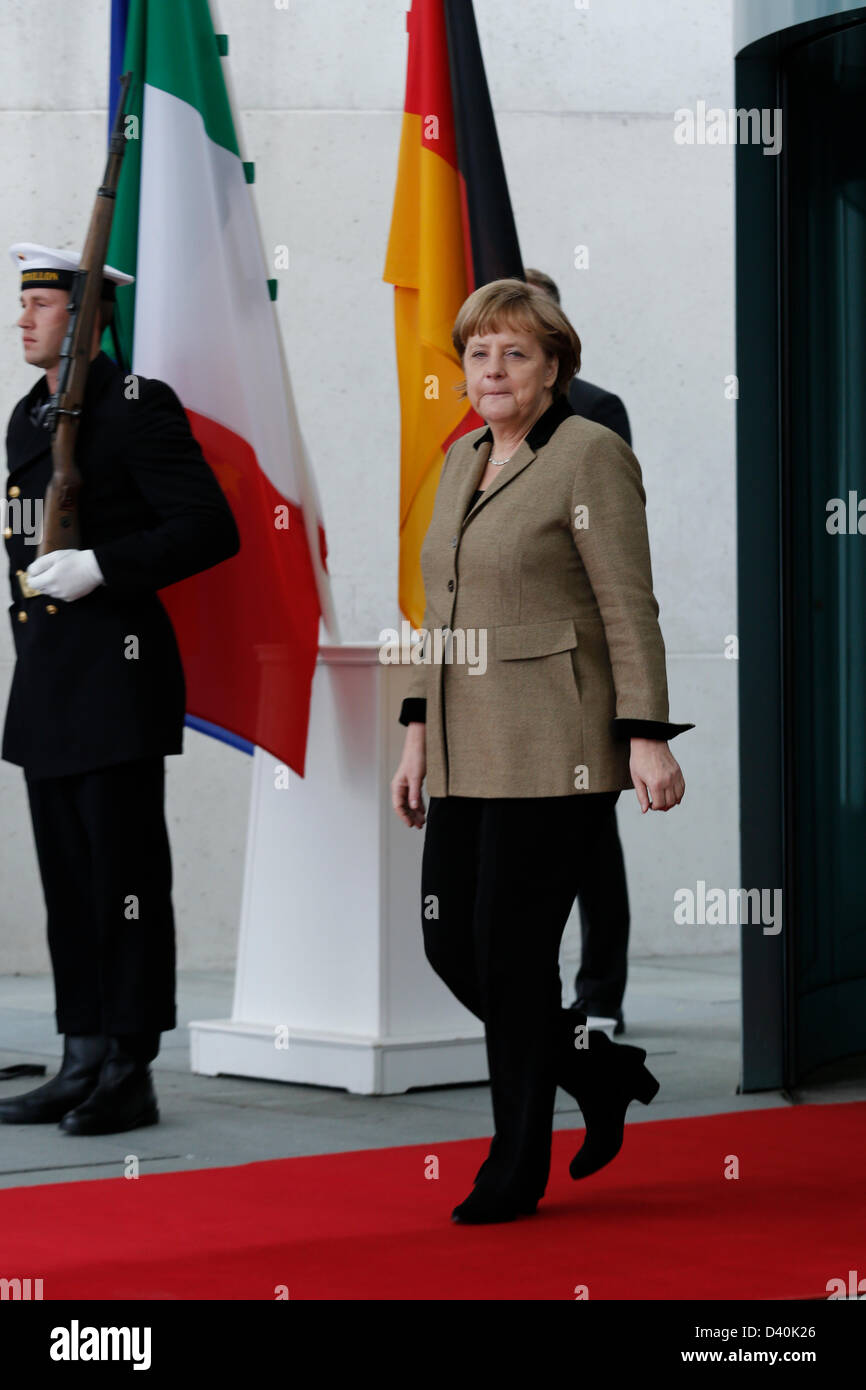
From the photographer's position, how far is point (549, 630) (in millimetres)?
3559

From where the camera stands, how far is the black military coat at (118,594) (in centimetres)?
451

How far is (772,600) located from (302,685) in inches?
46.1

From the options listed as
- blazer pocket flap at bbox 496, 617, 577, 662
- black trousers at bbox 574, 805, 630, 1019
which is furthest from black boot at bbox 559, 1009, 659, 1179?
black trousers at bbox 574, 805, 630, 1019

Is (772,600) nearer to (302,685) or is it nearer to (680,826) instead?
(302,685)

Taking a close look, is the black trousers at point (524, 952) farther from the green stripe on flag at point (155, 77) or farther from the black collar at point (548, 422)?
the green stripe on flag at point (155, 77)

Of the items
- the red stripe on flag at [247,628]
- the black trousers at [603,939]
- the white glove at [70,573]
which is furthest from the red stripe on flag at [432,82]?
the black trousers at [603,939]

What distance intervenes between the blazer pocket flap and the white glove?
3.98ft

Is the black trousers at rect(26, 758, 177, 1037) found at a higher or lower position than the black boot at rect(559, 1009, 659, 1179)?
higher

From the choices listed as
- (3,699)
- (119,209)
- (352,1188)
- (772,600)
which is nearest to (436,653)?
(352,1188)

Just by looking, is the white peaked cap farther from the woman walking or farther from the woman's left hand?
the woman's left hand

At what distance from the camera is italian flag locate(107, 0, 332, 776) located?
516 centimetres

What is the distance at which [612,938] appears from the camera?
6.02 m
